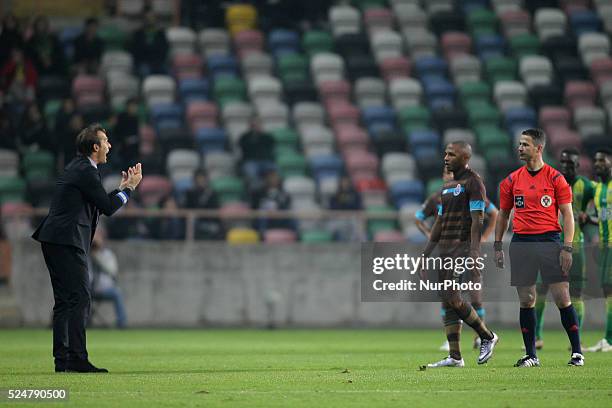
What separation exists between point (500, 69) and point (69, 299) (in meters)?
19.0

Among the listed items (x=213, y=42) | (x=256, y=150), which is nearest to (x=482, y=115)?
(x=256, y=150)

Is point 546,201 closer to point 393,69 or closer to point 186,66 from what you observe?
point 393,69

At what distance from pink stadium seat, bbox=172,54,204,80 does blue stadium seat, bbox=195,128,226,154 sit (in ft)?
8.64

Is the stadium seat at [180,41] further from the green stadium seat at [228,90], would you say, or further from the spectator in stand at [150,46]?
the green stadium seat at [228,90]

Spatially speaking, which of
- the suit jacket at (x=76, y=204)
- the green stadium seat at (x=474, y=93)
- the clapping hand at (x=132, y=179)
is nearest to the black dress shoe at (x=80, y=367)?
the suit jacket at (x=76, y=204)

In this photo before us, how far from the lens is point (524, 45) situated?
2875 cm

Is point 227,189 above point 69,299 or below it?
above

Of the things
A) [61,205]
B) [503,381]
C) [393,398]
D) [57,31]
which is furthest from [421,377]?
[57,31]

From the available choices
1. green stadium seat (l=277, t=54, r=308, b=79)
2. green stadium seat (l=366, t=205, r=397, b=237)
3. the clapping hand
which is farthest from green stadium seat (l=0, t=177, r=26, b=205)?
the clapping hand

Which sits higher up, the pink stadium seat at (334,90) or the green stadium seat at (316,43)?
the green stadium seat at (316,43)

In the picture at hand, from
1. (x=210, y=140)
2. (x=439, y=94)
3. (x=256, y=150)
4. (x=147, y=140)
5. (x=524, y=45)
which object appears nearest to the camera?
(x=256, y=150)

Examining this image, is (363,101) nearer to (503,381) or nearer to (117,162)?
(117,162)

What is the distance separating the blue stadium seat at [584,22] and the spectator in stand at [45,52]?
12.5 m

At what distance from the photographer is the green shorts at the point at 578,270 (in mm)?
14297
